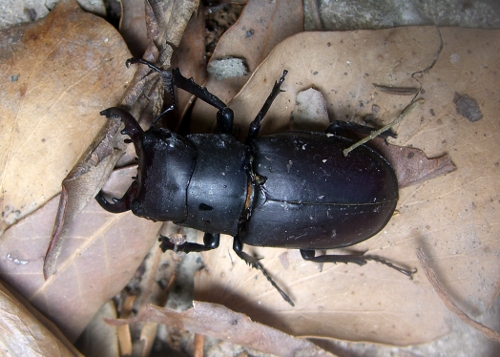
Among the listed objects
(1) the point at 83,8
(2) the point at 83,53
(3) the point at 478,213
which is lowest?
(3) the point at 478,213

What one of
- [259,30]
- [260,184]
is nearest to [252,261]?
[260,184]

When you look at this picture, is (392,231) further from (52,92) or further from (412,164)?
(52,92)

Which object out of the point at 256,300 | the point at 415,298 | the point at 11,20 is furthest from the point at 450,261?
the point at 11,20

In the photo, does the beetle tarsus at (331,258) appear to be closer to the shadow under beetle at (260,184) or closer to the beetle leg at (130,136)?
the shadow under beetle at (260,184)

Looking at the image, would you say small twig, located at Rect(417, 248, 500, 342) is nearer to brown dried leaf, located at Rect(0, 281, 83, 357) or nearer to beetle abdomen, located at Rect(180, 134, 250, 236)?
beetle abdomen, located at Rect(180, 134, 250, 236)

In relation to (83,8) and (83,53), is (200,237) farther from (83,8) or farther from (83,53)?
(83,8)

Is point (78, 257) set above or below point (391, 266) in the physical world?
above

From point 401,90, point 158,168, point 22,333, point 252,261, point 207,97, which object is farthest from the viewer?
point 252,261

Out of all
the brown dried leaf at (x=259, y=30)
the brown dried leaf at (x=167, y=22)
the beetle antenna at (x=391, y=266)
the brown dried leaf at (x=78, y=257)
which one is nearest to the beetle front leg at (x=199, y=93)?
the brown dried leaf at (x=167, y=22)

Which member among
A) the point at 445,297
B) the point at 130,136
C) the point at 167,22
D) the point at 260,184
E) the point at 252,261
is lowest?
the point at 445,297
